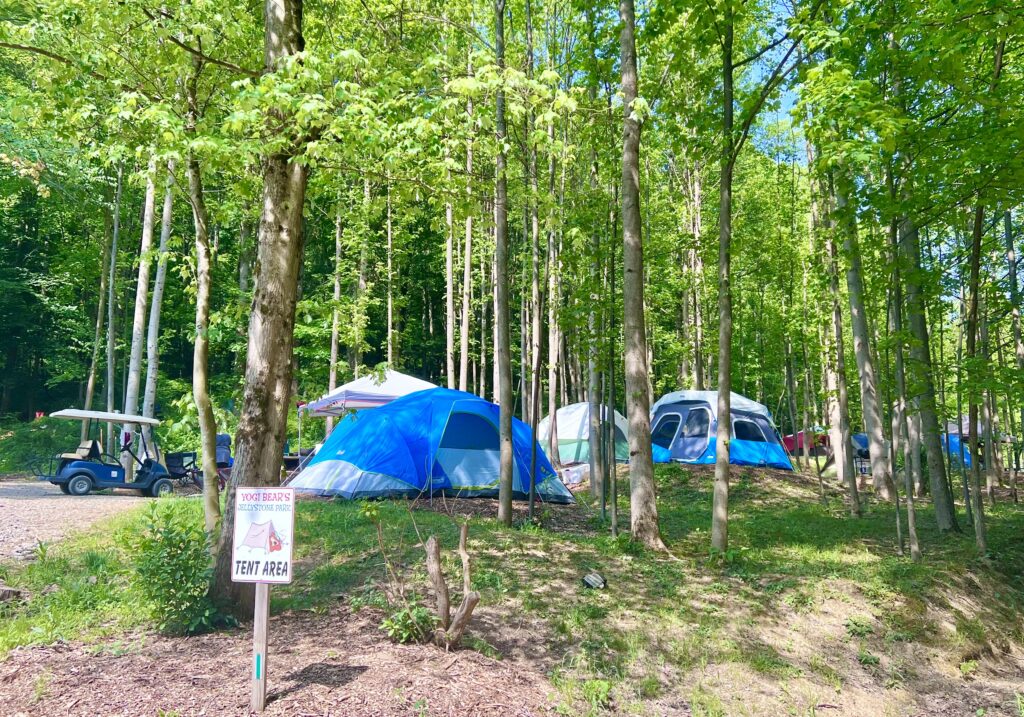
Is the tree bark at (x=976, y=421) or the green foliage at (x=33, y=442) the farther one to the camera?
the green foliage at (x=33, y=442)

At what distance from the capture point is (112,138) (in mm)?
5996

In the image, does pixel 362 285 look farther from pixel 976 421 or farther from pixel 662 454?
pixel 976 421

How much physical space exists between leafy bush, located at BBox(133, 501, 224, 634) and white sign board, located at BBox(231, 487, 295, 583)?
121 cm

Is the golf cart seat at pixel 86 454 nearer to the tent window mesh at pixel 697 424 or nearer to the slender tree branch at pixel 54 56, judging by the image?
the slender tree branch at pixel 54 56

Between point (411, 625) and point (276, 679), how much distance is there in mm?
967

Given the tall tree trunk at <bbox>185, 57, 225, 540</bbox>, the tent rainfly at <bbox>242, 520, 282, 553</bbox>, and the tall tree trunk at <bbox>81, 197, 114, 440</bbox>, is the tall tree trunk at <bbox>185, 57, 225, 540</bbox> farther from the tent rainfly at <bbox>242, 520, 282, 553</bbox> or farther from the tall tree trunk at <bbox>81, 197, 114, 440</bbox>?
the tall tree trunk at <bbox>81, 197, 114, 440</bbox>

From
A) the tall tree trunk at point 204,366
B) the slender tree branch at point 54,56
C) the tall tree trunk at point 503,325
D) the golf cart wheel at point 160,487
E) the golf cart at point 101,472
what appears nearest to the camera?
the slender tree branch at point 54,56

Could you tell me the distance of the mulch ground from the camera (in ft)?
12.5

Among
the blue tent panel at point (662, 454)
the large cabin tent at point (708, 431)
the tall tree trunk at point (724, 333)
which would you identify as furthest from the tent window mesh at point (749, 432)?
the tall tree trunk at point (724, 333)

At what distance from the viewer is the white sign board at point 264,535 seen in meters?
3.86

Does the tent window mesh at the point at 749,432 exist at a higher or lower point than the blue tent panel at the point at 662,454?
higher

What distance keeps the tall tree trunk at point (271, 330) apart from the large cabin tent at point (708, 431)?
44.3ft

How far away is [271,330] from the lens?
5.27 metres

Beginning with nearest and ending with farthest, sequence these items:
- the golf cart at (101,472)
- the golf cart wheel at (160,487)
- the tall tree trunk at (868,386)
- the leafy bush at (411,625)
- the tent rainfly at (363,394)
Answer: the leafy bush at (411,625), the tall tree trunk at (868,386), the golf cart at (101,472), the golf cart wheel at (160,487), the tent rainfly at (363,394)
